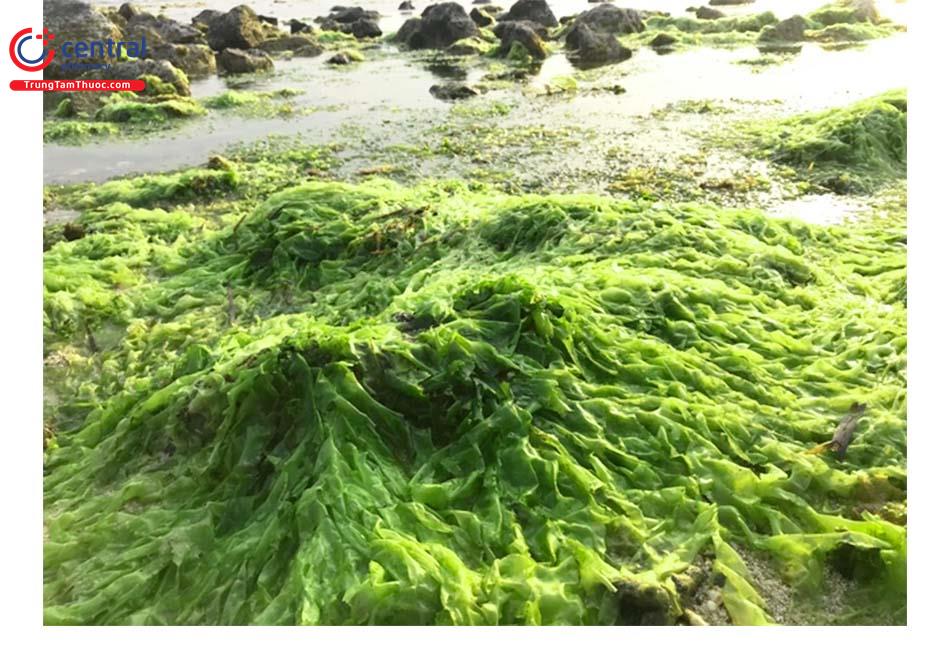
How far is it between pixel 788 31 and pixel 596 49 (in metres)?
3.88

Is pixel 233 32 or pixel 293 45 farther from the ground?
pixel 233 32

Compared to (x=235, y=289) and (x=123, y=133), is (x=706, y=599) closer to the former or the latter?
(x=235, y=289)

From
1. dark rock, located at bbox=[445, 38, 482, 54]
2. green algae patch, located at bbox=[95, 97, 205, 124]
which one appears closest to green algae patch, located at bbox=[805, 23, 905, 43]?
dark rock, located at bbox=[445, 38, 482, 54]

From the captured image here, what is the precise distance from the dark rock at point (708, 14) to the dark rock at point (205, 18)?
1095 centimetres

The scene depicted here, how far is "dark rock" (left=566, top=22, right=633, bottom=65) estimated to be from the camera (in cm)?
1402

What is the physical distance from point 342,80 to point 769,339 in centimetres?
1078

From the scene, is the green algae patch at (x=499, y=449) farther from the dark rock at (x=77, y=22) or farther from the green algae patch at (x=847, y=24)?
the green algae patch at (x=847, y=24)

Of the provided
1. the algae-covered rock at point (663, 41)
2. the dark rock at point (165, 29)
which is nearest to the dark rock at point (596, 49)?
the algae-covered rock at point (663, 41)

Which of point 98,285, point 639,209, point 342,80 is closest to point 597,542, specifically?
point 639,209

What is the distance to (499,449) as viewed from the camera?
277 centimetres

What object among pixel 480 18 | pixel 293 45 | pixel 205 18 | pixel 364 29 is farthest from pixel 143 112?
pixel 480 18

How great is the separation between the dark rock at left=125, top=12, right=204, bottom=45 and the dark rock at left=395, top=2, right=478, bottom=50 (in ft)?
15.2

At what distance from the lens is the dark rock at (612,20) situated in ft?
54.0

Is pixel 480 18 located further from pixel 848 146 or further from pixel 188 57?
pixel 848 146
